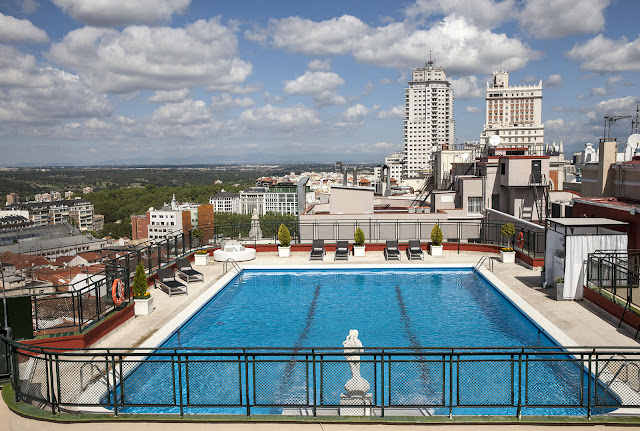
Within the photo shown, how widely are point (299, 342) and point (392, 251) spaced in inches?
401

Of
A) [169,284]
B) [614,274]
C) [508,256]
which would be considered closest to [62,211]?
[169,284]

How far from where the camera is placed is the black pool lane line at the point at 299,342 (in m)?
8.94

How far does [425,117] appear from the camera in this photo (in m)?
171

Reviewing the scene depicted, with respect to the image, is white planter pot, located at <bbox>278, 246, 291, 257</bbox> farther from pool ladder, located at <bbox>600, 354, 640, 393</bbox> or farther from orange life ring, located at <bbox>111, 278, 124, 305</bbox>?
pool ladder, located at <bbox>600, 354, 640, 393</bbox>

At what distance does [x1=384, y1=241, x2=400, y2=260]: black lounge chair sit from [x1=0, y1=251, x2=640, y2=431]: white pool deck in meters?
0.39

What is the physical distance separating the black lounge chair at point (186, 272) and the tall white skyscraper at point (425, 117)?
152309mm

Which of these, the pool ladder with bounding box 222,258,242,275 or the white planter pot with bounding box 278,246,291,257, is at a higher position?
the white planter pot with bounding box 278,246,291,257

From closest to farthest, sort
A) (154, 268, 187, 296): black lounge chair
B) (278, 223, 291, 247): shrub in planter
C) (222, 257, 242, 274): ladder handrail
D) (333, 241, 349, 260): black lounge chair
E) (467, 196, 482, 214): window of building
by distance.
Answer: (154, 268, 187, 296): black lounge chair < (222, 257, 242, 274): ladder handrail < (333, 241, 349, 260): black lounge chair < (278, 223, 291, 247): shrub in planter < (467, 196, 482, 214): window of building

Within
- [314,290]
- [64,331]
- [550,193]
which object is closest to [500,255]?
[314,290]

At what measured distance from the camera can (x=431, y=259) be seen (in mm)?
21453

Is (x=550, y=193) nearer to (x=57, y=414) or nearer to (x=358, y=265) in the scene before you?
(x=358, y=265)

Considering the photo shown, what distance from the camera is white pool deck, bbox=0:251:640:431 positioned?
690cm

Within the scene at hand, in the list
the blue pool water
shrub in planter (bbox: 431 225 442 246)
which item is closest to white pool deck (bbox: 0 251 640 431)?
the blue pool water


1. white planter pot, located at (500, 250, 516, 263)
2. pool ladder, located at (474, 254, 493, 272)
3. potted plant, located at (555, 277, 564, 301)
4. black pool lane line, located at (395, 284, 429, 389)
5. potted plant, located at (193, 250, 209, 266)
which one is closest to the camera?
black pool lane line, located at (395, 284, 429, 389)
